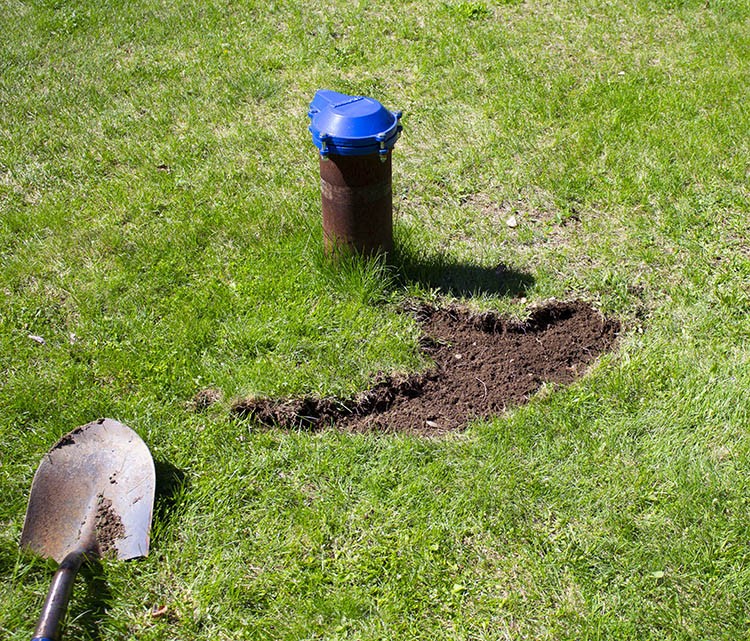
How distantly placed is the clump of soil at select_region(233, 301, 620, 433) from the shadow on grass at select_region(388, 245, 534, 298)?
0.67 feet

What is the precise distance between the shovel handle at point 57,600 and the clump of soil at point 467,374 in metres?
1.09

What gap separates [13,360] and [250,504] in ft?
5.57

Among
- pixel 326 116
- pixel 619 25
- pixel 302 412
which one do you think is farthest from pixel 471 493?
pixel 619 25

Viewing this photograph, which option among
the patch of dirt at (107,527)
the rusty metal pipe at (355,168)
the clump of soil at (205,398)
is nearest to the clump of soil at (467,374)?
the clump of soil at (205,398)

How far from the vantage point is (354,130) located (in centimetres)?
368

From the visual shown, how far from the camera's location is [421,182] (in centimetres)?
531

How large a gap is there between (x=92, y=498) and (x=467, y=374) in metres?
1.91

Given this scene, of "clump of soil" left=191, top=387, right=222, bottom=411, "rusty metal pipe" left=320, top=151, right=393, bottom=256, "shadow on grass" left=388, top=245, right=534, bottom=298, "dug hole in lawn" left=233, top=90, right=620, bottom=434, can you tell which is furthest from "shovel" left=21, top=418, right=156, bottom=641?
"shadow on grass" left=388, top=245, right=534, bottom=298

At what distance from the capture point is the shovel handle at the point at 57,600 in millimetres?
2516

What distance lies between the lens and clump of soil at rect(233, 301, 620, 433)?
143 inches

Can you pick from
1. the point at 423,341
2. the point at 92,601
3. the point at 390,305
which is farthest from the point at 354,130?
the point at 92,601

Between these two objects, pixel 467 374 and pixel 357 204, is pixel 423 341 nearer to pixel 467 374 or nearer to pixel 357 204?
pixel 467 374

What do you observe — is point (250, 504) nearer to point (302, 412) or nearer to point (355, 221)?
point (302, 412)

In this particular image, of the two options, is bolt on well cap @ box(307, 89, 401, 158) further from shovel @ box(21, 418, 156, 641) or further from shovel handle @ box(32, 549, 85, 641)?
shovel handle @ box(32, 549, 85, 641)
